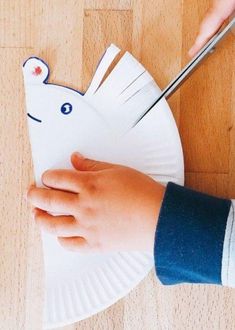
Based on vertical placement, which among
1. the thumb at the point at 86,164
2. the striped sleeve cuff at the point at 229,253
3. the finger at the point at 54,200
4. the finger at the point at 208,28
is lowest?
the striped sleeve cuff at the point at 229,253

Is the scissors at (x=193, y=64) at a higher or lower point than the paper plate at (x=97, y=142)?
higher

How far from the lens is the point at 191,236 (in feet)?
1.47

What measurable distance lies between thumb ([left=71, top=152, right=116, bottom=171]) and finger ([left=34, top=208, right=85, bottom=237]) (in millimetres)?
47

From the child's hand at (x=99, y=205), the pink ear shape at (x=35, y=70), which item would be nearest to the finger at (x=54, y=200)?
the child's hand at (x=99, y=205)

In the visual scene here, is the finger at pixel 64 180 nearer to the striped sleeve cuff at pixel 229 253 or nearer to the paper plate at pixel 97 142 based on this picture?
the paper plate at pixel 97 142

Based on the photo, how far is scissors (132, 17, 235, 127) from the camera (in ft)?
1.57

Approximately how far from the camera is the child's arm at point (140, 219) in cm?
45

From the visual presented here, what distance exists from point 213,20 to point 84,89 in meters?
0.13

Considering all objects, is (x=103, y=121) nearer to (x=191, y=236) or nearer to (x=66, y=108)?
(x=66, y=108)

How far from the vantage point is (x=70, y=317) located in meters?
0.50

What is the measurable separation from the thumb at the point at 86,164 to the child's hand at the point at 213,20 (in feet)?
0.44

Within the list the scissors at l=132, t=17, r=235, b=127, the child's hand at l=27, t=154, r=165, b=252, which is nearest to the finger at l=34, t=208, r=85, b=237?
the child's hand at l=27, t=154, r=165, b=252

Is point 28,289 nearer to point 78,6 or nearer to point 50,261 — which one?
point 50,261

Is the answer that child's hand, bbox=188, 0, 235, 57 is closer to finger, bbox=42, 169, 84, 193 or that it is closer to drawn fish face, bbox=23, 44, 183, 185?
drawn fish face, bbox=23, 44, 183, 185
